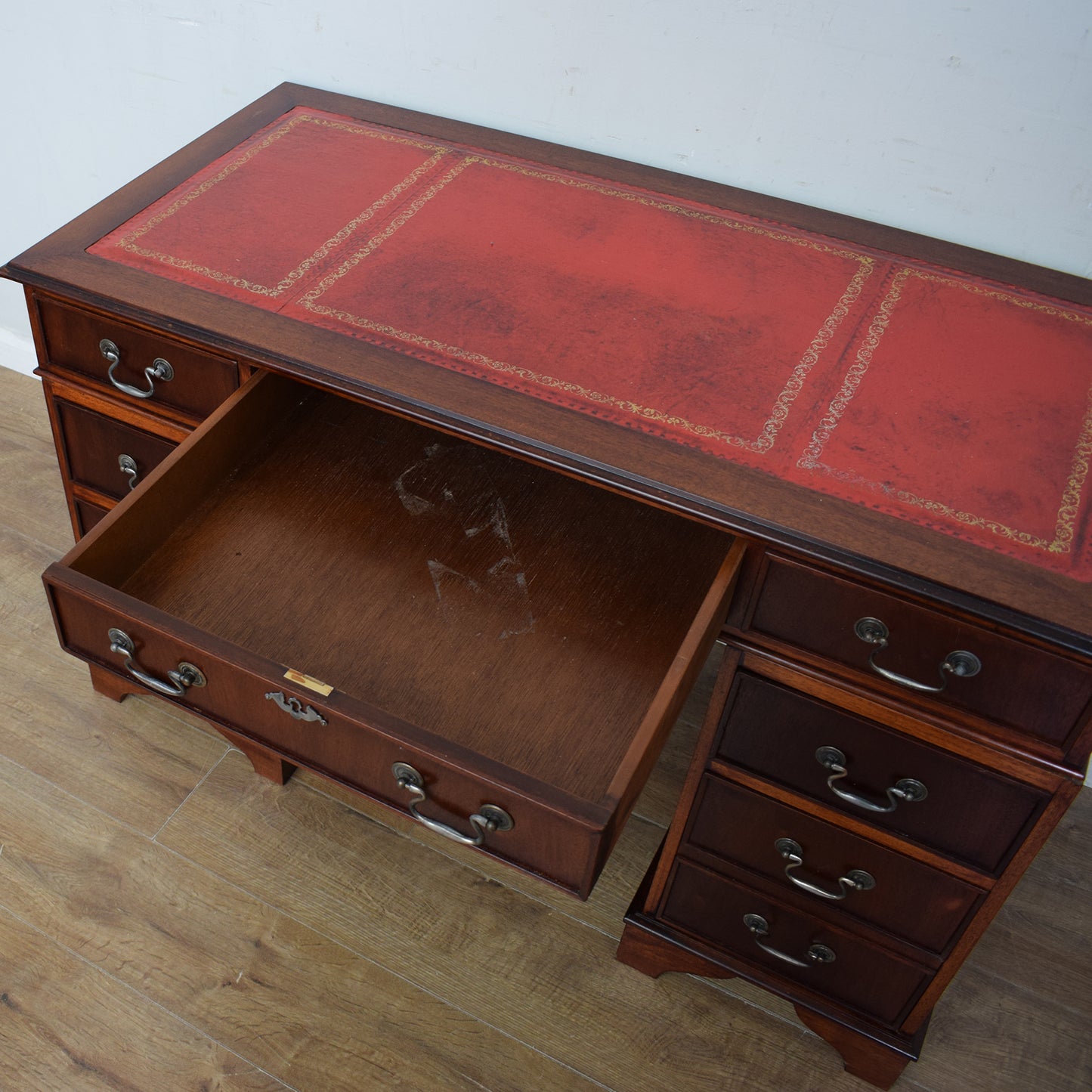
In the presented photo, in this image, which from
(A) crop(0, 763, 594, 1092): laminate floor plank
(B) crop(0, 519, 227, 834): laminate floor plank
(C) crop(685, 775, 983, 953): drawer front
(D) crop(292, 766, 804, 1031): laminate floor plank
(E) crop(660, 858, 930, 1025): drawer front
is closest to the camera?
(C) crop(685, 775, 983, 953): drawer front

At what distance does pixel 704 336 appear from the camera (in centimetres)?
117

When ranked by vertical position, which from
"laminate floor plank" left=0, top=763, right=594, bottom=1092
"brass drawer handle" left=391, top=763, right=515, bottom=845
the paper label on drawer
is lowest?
"laminate floor plank" left=0, top=763, right=594, bottom=1092

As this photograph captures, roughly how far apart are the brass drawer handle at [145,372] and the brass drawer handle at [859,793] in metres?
0.84

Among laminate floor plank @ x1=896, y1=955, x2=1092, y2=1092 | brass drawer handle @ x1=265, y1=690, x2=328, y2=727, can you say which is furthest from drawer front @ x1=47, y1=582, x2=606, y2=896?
laminate floor plank @ x1=896, y1=955, x2=1092, y2=1092

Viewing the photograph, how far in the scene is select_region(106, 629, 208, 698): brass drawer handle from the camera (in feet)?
3.26

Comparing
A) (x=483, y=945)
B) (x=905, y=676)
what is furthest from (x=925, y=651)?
(x=483, y=945)

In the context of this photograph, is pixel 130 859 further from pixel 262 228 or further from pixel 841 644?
pixel 841 644

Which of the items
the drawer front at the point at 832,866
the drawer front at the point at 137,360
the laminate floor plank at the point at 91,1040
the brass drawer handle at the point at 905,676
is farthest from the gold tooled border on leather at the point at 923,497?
the laminate floor plank at the point at 91,1040

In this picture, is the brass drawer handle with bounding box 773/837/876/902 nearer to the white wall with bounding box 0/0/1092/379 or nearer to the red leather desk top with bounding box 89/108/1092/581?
the red leather desk top with bounding box 89/108/1092/581

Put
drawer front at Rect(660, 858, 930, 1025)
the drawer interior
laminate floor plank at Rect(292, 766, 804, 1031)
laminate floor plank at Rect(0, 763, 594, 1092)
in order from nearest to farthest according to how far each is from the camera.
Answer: the drawer interior
drawer front at Rect(660, 858, 930, 1025)
laminate floor plank at Rect(0, 763, 594, 1092)
laminate floor plank at Rect(292, 766, 804, 1031)

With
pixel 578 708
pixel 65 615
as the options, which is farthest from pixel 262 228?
pixel 578 708

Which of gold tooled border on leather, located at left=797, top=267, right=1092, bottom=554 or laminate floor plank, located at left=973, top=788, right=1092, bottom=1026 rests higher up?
gold tooled border on leather, located at left=797, top=267, right=1092, bottom=554

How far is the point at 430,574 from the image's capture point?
1.16 m

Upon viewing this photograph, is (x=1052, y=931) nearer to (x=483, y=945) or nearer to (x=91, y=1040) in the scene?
(x=483, y=945)
